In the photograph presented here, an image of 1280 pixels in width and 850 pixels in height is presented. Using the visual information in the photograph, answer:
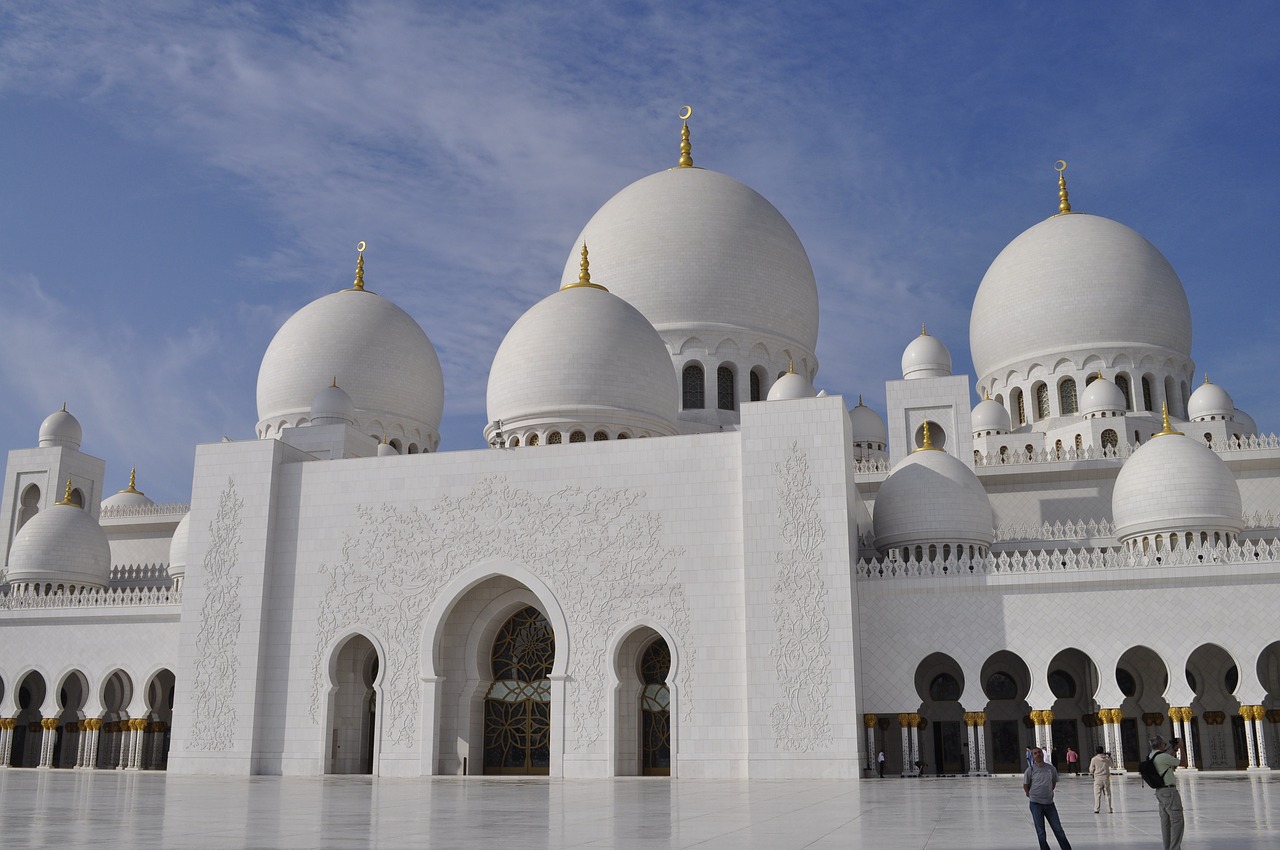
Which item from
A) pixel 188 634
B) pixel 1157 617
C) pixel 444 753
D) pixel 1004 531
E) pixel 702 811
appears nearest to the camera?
pixel 702 811

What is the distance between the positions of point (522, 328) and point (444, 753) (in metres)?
6.73

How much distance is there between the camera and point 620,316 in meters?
18.6

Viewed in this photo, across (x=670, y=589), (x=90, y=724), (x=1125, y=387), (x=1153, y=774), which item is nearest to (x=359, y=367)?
(x=90, y=724)

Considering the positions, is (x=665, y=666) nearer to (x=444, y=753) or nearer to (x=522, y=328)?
(x=444, y=753)

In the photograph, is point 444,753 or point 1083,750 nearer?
point 444,753

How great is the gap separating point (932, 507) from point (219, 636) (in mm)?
9738

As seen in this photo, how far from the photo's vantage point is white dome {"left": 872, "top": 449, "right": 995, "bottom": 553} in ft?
52.0

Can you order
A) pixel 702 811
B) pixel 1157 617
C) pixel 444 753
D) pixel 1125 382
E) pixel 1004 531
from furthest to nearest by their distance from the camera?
pixel 1125 382
pixel 1004 531
pixel 444 753
pixel 1157 617
pixel 702 811

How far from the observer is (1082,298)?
22609 mm

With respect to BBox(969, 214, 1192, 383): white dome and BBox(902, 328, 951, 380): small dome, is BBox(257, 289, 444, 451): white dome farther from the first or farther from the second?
BBox(969, 214, 1192, 383): white dome

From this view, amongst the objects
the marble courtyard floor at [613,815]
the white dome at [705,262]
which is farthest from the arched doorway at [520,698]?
the white dome at [705,262]

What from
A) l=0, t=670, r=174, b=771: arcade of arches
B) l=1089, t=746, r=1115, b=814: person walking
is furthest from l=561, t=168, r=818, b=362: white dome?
l=1089, t=746, r=1115, b=814: person walking

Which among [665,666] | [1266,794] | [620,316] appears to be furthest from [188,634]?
[1266,794]

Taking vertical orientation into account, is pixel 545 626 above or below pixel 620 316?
below
